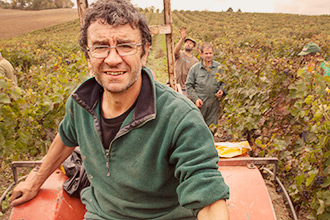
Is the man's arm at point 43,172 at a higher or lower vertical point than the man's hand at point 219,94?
higher

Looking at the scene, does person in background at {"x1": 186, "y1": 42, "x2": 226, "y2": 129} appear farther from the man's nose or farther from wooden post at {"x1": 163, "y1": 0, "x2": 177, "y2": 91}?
the man's nose

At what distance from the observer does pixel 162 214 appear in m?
1.63

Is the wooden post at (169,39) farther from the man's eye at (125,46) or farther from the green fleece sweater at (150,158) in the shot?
the man's eye at (125,46)

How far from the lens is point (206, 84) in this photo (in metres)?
5.31

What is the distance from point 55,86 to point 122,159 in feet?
8.88

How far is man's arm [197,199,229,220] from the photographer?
4.15 ft

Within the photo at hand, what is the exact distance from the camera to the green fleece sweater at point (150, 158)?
1329 millimetres

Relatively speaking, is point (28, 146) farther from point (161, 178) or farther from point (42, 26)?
point (42, 26)

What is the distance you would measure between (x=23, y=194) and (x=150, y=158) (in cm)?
106

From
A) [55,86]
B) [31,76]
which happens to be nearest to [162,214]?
[55,86]

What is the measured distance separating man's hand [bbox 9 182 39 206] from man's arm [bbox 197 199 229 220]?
1.29 metres

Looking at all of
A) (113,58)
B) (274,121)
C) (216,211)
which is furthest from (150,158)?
(274,121)

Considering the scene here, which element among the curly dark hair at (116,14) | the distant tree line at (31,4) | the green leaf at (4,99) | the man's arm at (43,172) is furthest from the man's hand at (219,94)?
the distant tree line at (31,4)

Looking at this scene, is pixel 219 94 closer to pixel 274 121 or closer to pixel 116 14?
pixel 274 121
